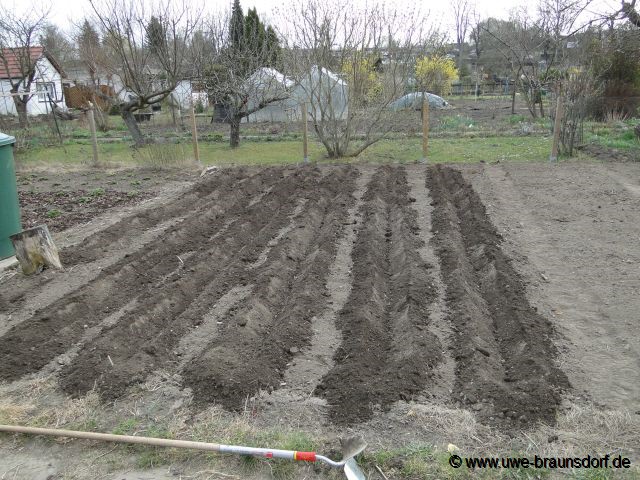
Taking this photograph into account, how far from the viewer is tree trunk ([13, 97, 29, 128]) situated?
67.9ft

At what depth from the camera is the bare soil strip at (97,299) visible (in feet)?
14.3

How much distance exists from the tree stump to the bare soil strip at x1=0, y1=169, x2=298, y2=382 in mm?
784

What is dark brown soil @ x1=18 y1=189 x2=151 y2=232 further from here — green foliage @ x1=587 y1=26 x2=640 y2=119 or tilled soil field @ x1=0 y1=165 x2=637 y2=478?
green foliage @ x1=587 y1=26 x2=640 y2=119

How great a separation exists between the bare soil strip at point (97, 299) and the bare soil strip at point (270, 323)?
0.95 m

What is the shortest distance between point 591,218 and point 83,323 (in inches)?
266

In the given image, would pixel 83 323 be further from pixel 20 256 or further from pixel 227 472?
pixel 227 472

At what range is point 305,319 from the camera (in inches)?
185

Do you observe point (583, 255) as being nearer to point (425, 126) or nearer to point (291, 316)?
point (291, 316)

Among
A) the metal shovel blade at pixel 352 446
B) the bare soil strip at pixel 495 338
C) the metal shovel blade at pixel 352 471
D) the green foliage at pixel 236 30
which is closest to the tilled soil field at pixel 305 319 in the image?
the bare soil strip at pixel 495 338

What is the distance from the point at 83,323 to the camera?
4.87 m

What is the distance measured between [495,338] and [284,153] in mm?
11410

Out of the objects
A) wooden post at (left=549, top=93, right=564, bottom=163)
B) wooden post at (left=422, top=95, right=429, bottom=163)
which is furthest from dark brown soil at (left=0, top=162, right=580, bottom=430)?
wooden post at (left=549, top=93, right=564, bottom=163)

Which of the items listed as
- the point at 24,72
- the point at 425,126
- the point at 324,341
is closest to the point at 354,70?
the point at 425,126

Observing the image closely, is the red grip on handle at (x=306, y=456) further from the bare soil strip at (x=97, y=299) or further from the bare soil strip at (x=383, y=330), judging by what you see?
the bare soil strip at (x=97, y=299)
